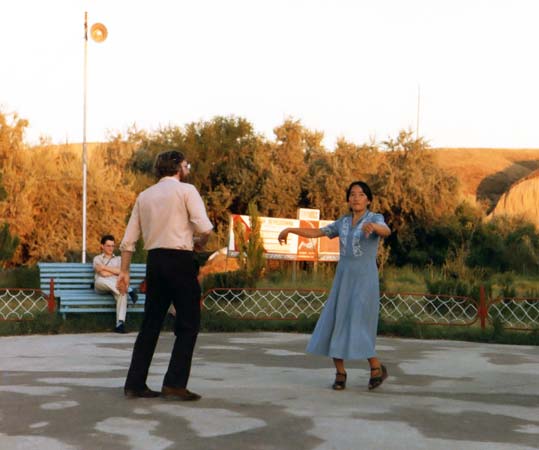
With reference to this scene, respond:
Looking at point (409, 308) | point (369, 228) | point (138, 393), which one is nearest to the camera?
point (138, 393)

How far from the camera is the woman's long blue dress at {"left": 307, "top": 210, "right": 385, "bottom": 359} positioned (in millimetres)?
8289

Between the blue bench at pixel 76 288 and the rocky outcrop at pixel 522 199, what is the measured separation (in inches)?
888

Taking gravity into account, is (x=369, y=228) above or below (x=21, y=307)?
above

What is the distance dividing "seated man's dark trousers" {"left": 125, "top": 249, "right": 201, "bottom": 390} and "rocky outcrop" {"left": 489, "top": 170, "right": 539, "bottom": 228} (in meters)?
28.3

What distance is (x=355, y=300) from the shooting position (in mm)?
8367

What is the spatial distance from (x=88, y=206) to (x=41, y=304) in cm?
1226

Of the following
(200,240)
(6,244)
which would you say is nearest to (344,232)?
(200,240)

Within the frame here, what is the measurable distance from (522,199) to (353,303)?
29.8 metres

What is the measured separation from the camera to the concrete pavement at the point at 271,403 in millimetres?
6086

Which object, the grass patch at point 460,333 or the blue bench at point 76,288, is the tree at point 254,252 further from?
the grass patch at point 460,333

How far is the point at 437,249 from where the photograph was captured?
104 ft

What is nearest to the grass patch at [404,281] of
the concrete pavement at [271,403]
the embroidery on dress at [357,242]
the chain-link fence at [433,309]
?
the chain-link fence at [433,309]

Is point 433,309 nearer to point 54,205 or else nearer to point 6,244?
point 6,244

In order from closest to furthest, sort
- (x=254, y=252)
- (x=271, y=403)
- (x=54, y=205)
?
(x=271, y=403) < (x=254, y=252) < (x=54, y=205)
